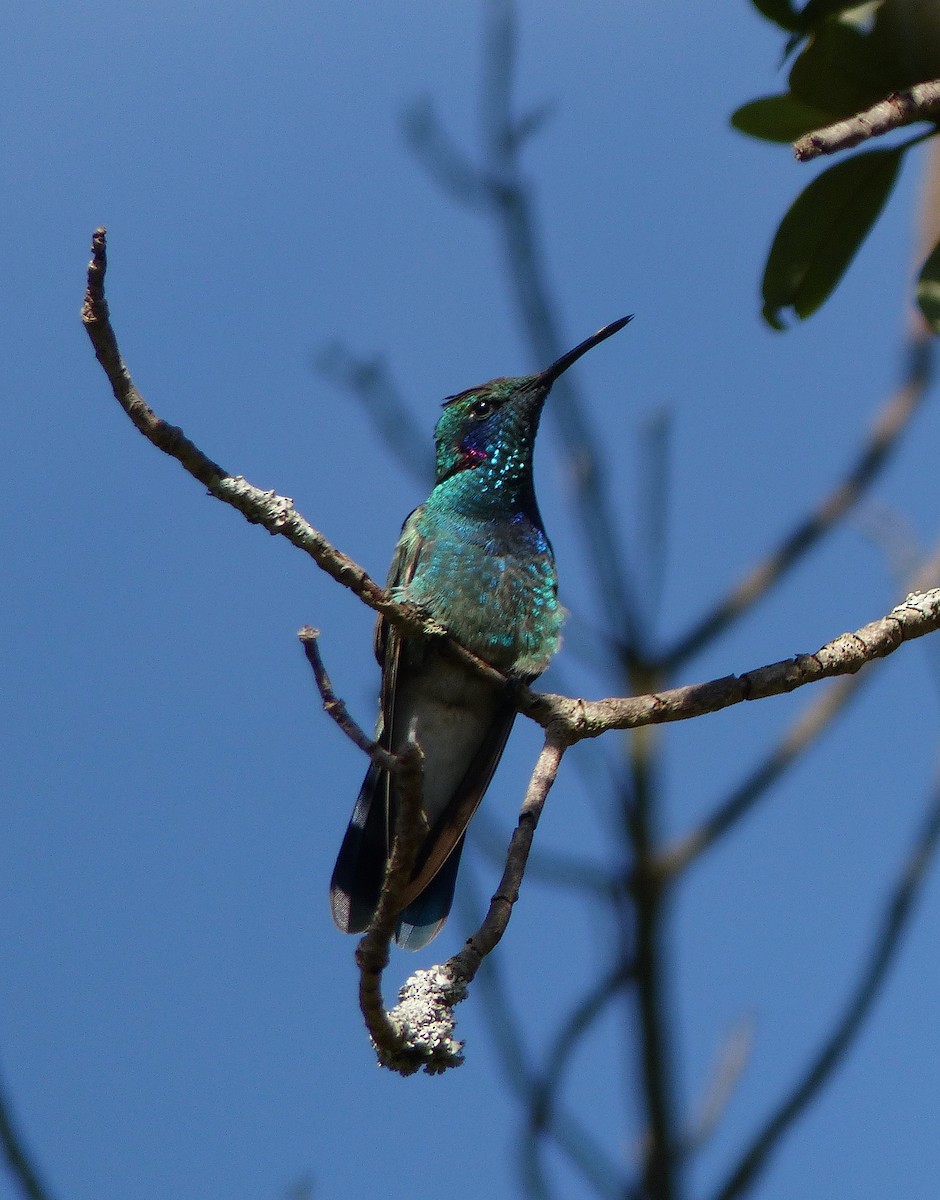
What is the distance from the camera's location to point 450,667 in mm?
3787

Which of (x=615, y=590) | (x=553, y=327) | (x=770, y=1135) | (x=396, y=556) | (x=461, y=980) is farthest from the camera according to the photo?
(x=396, y=556)

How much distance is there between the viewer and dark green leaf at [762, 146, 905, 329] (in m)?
2.60

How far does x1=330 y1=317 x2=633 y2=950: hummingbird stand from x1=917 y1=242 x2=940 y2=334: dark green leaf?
155 cm

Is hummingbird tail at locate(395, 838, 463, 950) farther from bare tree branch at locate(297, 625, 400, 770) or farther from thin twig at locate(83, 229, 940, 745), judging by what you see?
bare tree branch at locate(297, 625, 400, 770)

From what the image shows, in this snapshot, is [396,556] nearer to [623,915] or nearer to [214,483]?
[214,483]

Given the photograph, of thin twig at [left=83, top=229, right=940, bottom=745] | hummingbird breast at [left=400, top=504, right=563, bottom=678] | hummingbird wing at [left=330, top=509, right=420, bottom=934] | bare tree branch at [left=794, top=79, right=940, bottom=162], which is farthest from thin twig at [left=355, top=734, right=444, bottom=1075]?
hummingbird breast at [left=400, top=504, right=563, bottom=678]

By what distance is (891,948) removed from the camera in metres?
2.55

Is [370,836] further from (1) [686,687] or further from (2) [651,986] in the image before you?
(2) [651,986]

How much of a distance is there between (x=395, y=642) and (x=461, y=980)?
1.80m

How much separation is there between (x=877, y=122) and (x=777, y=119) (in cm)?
64

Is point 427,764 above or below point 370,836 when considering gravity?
above

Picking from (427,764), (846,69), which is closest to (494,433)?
(427,764)

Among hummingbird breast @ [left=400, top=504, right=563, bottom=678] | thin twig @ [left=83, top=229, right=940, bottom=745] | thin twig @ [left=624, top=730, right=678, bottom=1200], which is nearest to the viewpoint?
thin twig @ [left=624, top=730, right=678, bottom=1200]

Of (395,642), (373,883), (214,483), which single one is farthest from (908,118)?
(373,883)
